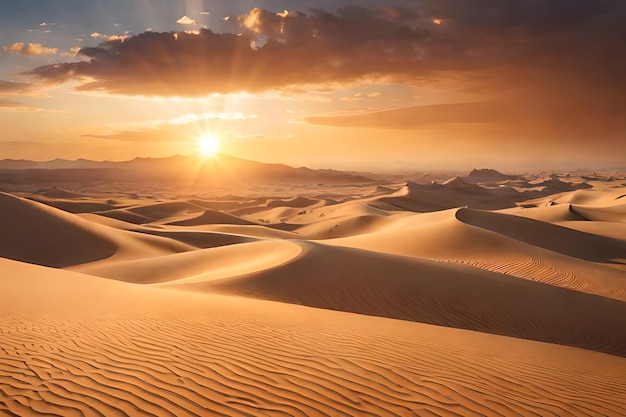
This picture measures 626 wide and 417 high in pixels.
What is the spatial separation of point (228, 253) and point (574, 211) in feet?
123

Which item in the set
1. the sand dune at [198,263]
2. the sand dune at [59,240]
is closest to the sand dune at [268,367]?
the sand dune at [198,263]

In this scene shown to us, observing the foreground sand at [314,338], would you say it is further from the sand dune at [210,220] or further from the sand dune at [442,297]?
the sand dune at [210,220]

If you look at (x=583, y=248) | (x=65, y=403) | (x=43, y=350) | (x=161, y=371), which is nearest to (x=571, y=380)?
(x=161, y=371)

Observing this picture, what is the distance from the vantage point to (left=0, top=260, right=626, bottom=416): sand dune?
393cm

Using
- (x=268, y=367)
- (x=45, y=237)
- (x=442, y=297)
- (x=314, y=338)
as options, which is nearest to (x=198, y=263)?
(x=442, y=297)

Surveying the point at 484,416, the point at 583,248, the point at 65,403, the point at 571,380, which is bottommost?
the point at 583,248

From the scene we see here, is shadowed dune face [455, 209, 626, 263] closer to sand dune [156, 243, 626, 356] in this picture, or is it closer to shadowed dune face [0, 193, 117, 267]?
sand dune [156, 243, 626, 356]

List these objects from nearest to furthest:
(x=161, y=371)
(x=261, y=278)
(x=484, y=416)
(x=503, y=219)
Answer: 1. (x=484, y=416)
2. (x=161, y=371)
3. (x=261, y=278)
4. (x=503, y=219)

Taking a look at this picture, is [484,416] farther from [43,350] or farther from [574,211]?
[574,211]

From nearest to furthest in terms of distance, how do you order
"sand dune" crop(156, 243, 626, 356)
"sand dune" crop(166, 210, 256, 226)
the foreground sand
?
A: the foreground sand < "sand dune" crop(156, 243, 626, 356) < "sand dune" crop(166, 210, 256, 226)

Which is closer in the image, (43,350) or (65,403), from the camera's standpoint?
(65,403)

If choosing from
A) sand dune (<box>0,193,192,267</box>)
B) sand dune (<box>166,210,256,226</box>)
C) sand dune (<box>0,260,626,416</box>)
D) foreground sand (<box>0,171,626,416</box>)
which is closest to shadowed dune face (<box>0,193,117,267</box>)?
sand dune (<box>0,193,192,267</box>)

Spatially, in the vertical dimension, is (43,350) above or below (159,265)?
above

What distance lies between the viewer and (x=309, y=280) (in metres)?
12.1
